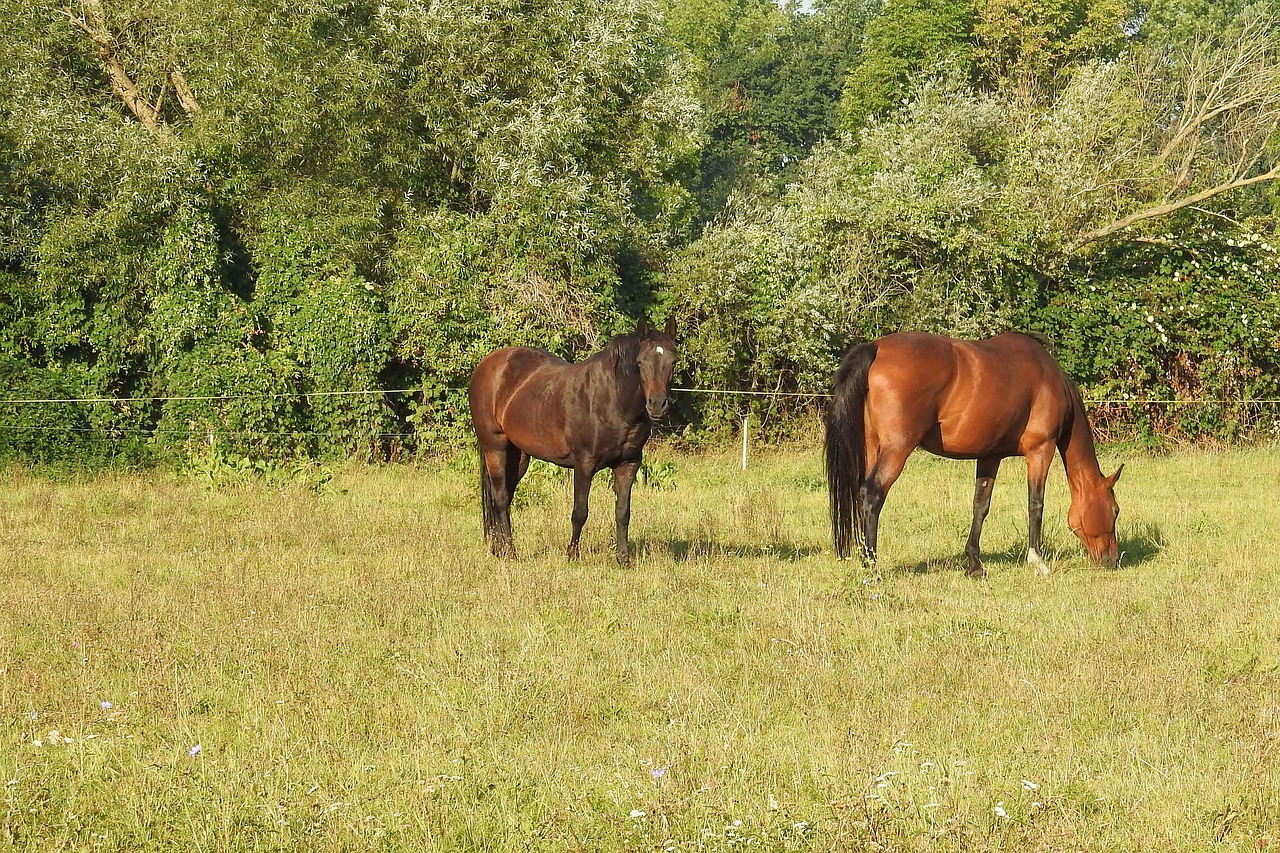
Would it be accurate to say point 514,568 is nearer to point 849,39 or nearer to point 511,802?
point 511,802

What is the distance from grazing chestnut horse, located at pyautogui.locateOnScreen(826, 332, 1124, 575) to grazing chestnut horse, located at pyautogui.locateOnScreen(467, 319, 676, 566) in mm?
1530

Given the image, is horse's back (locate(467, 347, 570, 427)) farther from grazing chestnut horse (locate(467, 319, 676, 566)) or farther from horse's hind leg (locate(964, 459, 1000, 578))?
horse's hind leg (locate(964, 459, 1000, 578))

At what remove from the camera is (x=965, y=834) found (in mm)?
4715

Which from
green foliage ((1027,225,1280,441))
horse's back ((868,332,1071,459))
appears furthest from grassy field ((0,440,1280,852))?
green foliage ((1027,225,1280,441))

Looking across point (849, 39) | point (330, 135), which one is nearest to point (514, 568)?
point (330, 135)

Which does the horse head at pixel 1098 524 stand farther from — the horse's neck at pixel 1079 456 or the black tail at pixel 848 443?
the black tail at pixel 848 443

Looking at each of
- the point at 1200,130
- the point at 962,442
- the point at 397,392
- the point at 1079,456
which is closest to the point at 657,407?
the point at 962,442

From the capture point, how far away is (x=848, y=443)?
33.2 ft

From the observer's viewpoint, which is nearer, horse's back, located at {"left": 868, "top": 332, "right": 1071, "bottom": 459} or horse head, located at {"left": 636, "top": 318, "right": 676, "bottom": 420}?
horse head, located at {"left": 636, "top": 318, "right": 676, "bottom": 420}

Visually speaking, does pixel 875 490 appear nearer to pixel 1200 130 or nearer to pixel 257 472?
pixel 257 472

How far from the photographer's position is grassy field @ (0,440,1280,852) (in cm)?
491

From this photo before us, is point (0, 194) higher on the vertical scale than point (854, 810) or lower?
higher

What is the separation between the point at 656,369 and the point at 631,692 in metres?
3.36

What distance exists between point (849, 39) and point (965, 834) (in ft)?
192
